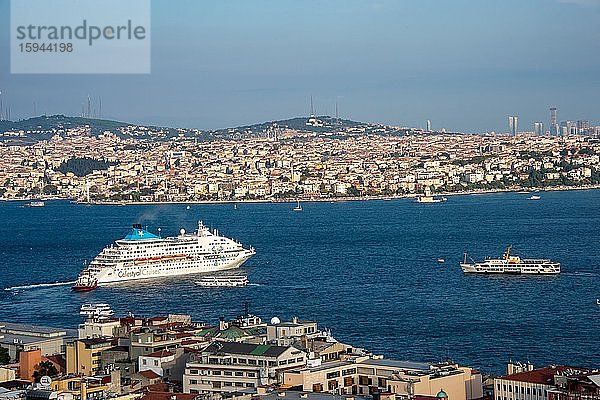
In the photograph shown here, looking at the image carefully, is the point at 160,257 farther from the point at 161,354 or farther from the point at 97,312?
the point at 161,354

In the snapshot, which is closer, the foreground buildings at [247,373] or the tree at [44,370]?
the foreground buildings at [247,373]

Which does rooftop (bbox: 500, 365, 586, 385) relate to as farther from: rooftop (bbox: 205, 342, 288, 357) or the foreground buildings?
rooftop (bbox: 205, 342, 288, 357)

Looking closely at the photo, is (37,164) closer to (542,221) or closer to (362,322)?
(542,221)

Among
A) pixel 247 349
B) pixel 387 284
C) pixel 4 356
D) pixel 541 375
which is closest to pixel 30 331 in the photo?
pixel 4 356

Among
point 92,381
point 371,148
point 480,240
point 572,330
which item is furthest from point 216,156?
point 92,381

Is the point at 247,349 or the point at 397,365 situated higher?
the point at 247,349

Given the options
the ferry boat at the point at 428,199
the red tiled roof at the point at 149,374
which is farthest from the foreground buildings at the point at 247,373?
the ferry boat at the point at 428,199

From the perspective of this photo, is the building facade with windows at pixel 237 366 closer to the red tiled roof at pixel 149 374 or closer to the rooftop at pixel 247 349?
the rooftop at pixel 247 349
